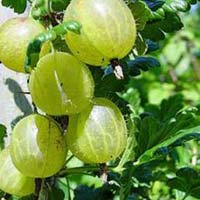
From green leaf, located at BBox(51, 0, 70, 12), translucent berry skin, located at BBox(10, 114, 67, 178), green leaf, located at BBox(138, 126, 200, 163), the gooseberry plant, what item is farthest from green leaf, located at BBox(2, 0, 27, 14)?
green leaf, located at BBox(138, 126, 200, 163)

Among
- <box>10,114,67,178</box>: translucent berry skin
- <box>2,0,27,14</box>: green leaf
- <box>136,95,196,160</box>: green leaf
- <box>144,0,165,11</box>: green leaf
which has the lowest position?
<box>136,95,196,160</box>: green leaf

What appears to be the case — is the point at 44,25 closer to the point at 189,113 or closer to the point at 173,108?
the point at 189,113

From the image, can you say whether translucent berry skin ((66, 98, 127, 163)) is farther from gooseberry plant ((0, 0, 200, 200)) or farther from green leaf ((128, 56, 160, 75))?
green leaf ((128, 56, 160, 75))

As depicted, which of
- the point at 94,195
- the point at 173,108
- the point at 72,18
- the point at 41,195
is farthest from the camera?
the point at 173,108

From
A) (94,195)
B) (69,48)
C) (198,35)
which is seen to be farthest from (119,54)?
(198,35)

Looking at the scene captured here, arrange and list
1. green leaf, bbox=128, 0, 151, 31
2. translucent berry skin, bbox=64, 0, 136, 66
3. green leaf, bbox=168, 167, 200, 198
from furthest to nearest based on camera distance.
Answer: green leaf, bbox=168, 167, 200, 198
green leaf, bbox=128, 0, 151, 31
translucent berry skin, bbox=64, 0, 136, 66

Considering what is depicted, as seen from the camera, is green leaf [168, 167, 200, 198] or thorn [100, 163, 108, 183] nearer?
thorn [100, 163, 108, 183]

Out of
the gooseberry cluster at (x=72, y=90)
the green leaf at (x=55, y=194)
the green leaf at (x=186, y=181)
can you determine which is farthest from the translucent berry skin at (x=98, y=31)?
the green leaf at (x=186, y=181)

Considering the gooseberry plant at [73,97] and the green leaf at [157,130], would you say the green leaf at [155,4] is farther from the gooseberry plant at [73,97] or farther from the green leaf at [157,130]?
the green leaf at [157,130]

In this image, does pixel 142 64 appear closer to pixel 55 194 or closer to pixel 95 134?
pixel 55 194
